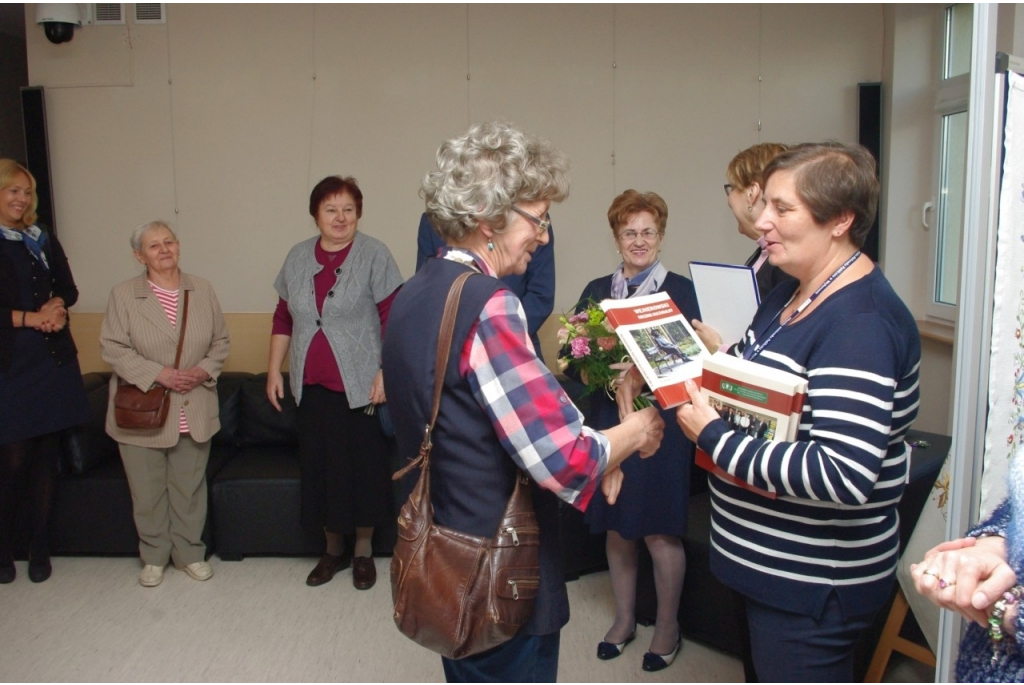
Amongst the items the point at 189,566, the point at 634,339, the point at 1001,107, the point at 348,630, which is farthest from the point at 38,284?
the point at 1001,107

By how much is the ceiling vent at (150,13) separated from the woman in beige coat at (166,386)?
164cm

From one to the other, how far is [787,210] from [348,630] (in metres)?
2.43

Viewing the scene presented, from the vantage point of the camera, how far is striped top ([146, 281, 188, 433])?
11.9 feet

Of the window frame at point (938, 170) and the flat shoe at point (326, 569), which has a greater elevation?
the window frame at point (938, 170)

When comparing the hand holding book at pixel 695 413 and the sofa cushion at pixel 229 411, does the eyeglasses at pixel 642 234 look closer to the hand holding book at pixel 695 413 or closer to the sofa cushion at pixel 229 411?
the hand holding book at pixel 695 413

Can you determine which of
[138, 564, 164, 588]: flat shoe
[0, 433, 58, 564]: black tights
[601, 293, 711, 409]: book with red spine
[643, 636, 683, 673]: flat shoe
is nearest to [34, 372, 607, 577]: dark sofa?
[0, 433, 58, 564]: black tights

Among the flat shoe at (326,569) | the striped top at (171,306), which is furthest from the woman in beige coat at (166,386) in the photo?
the flat shoe at (326,569)

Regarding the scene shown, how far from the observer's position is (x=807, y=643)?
161 cm

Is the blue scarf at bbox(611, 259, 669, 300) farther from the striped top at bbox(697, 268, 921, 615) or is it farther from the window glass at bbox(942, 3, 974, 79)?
the window glass at bbox(942, 3, 974, 79)

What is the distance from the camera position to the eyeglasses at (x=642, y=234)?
2957 millimetres

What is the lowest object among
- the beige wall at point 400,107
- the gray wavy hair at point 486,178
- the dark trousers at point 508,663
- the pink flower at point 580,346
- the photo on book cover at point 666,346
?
the dark trousers at point 508,663

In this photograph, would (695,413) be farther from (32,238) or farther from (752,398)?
(32,238)

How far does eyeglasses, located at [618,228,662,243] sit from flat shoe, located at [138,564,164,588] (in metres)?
2.55

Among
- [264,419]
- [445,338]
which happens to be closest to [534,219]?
[445,338]
